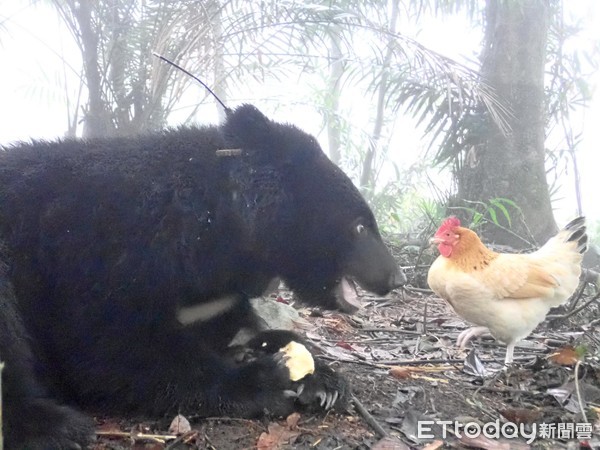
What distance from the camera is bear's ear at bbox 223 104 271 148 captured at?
7.23 feet

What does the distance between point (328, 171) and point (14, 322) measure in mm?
1281

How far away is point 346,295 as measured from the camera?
2500 mm

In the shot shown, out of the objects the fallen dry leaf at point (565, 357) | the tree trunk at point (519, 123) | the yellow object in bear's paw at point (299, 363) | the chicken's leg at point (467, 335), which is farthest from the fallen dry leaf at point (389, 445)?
the tree trunk at point (519, 123)

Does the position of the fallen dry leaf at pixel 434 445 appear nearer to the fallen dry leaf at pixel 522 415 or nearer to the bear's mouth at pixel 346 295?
the fallen dry leaf at pixel 522 415

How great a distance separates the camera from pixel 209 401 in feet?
6.16

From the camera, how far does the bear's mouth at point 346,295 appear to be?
8.05ft

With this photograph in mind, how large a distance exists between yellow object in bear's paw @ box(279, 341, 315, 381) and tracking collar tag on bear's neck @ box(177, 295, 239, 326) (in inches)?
13.6

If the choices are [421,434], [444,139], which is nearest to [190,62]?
[444,139]

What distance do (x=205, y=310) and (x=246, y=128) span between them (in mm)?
728

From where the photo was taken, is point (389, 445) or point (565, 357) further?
point (565, 357)

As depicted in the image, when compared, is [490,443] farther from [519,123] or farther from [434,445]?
[519,123]

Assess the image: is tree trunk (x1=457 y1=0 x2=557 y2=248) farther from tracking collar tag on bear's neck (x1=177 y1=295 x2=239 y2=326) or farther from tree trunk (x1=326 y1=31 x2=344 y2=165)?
tracking collar tag on bear's neck (x1=177 y1=295 x2=239 y2=326)

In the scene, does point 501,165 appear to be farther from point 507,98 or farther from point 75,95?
point 75,95

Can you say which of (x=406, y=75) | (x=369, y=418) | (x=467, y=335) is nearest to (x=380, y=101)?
(x=406, y=75)
